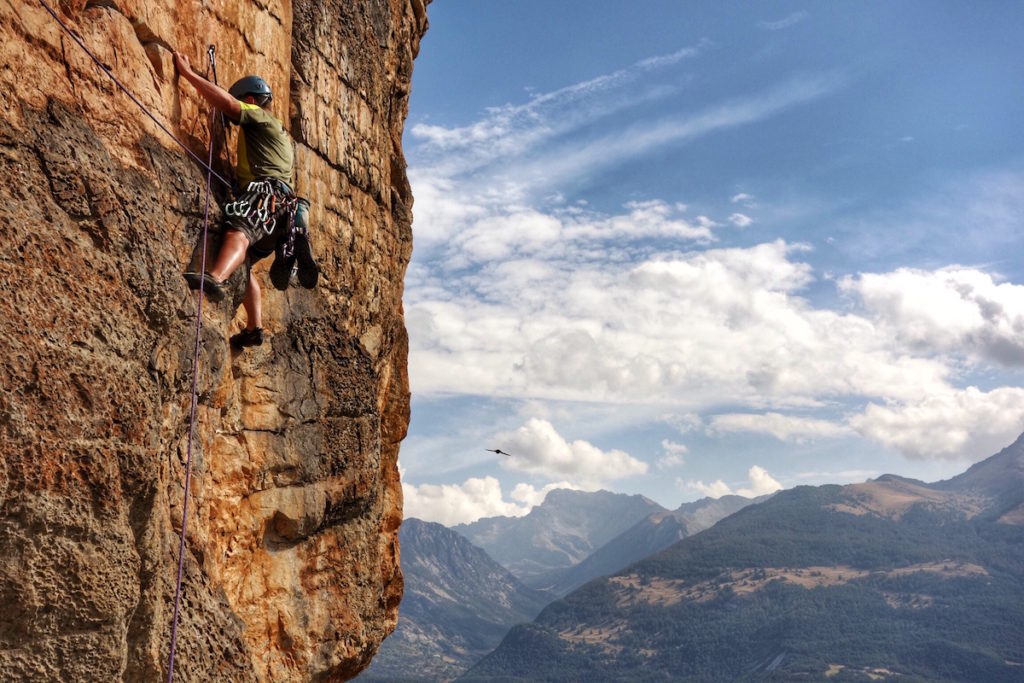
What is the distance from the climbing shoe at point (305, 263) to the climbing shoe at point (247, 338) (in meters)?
1.13

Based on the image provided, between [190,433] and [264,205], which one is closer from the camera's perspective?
[190,433]

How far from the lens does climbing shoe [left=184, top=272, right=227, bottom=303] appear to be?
31.0ft

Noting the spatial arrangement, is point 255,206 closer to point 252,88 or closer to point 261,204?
point 261,204

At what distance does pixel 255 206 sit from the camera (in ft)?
34.5

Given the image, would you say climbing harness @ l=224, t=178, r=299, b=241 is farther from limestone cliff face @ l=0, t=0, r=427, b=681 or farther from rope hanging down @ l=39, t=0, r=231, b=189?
limestone cliff face @ l=0, t=0, r=427, b=681

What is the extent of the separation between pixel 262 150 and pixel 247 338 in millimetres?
2347

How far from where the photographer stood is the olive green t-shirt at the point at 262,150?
1066 centimetres

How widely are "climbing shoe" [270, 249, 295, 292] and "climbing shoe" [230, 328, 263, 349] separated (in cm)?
87

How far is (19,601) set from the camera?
6762 mm

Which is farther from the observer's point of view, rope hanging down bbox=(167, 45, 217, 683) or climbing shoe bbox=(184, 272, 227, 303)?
climbing shoe bbox=(184, 272, 227, 303)

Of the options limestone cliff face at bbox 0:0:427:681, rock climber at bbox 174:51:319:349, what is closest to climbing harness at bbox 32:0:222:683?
limestone cliff face at bbox 0:0:427:681

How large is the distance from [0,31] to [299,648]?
8.87 m

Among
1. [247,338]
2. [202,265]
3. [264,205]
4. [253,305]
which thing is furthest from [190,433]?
[264,205]

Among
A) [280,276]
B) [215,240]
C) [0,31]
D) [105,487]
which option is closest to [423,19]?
[280,276]
